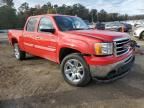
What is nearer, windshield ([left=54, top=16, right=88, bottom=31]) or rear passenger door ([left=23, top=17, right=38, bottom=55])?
windshield ([left=54, top=16, right=88, bottom=31])

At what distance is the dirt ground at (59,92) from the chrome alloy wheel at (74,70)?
9.3 inches

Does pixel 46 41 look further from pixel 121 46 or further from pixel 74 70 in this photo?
pixel 121 46

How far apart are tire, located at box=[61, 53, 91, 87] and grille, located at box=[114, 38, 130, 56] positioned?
823mm

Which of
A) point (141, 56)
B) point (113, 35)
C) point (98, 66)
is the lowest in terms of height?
point (141, 56)

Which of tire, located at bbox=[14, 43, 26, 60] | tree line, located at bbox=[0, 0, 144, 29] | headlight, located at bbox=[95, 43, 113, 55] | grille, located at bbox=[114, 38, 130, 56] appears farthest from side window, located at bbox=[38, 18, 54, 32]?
tree line, located at bbox=[0, 0, 144, 29]

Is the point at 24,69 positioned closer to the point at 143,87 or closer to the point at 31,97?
the point at 31,97

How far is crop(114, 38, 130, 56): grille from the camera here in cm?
602

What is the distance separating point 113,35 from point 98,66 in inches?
35.9

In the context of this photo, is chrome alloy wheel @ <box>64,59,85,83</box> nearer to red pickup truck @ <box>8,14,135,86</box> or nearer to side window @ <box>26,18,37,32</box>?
red pickup truck @ <box>8,14,135,86</box>

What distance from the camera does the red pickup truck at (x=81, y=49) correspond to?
5.81m

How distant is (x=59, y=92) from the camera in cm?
599

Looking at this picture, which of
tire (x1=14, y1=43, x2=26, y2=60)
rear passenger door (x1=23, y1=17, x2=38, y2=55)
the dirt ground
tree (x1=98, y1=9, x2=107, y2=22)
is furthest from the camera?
tree (x1=98, y1=9, x2=107, y2=22)

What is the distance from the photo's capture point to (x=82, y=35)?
20.5 feet

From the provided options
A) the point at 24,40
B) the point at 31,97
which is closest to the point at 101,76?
the point at 31,97
